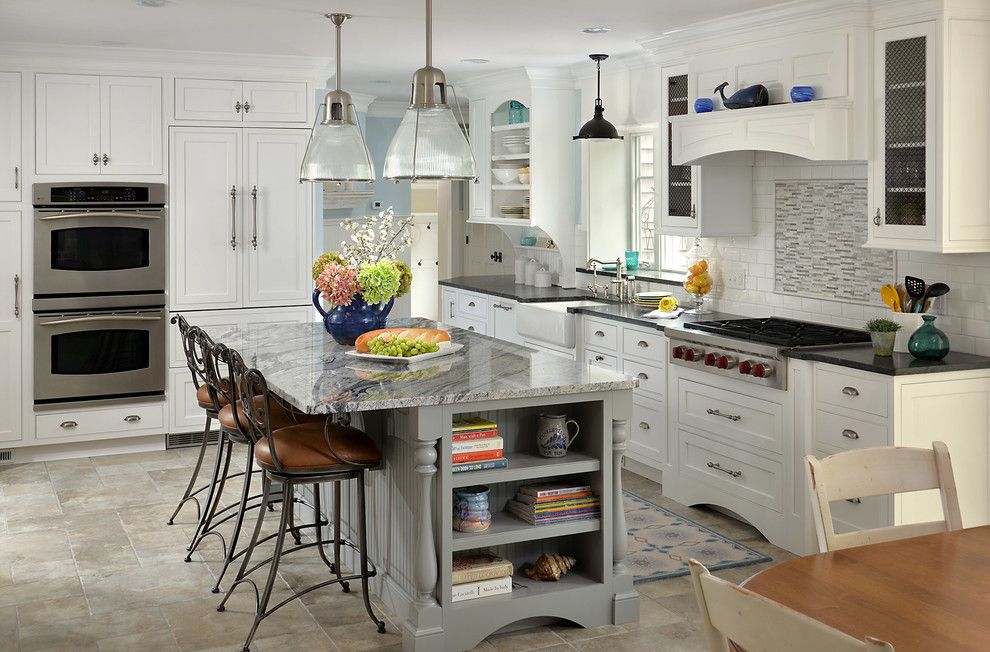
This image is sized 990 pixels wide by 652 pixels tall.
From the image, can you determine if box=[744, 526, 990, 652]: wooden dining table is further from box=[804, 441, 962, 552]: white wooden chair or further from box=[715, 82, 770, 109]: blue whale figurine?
box=[715, 82, 770, 109]: blue whale figurine

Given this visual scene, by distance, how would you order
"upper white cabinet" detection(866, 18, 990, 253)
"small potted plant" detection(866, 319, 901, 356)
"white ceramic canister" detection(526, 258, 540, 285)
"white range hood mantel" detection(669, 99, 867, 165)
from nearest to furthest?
"upper white cabinet" detection(866, 18, 990, 253), "small potted plant" detection(866, 319, 901, 356), "white range hood mantel" detection(669, 99, 867, 165), "white ceramic canister" detection(526, 258, 540, 285)

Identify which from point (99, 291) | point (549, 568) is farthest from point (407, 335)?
point (99, 291)

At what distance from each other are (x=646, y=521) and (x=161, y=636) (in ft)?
→ 7.72

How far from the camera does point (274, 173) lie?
6.93 m

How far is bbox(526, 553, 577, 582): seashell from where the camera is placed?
382 cm

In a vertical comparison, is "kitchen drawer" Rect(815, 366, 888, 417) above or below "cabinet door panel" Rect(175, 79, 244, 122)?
below

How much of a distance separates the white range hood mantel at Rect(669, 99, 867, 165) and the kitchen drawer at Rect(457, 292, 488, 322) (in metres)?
2.27

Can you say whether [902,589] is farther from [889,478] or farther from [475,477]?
[475,477]

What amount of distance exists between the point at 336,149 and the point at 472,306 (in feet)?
9.93

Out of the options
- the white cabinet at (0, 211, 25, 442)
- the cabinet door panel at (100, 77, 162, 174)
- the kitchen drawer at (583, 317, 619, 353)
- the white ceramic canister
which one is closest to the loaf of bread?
the kitchen drawer at (583, 317, 619, 353)

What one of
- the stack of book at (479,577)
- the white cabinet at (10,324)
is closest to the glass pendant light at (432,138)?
the stack of book at (479,577)

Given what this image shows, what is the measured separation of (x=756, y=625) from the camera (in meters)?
1.64

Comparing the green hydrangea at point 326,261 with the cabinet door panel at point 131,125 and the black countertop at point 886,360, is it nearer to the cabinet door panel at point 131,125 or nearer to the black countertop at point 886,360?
the black countertop at point 886,360

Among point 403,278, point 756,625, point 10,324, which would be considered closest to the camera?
point 756,625
